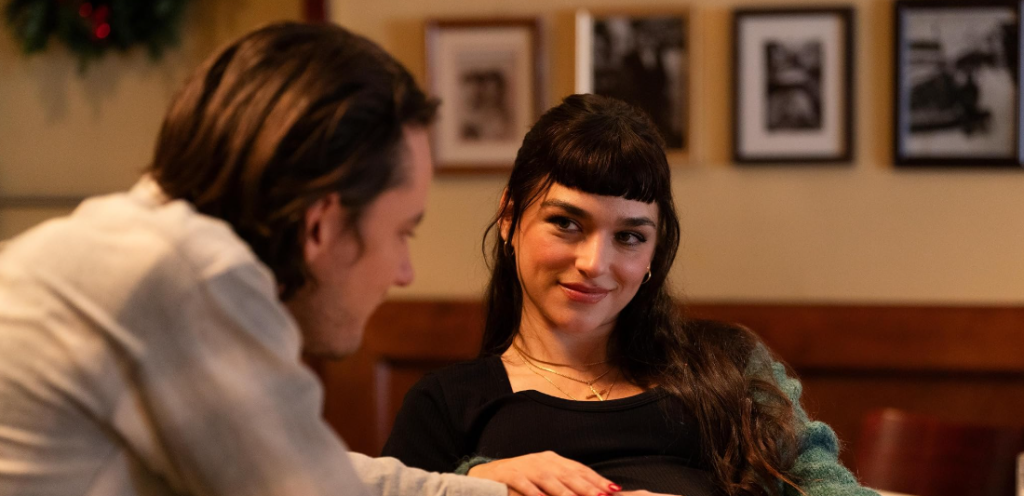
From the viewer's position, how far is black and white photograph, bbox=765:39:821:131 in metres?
3.06

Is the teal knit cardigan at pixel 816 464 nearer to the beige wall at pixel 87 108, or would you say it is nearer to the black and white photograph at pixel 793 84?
the black and white photograph at pixel 793 84

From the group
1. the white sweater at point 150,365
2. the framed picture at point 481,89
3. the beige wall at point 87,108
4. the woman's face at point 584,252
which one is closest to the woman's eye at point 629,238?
the woman's face at point 584,252

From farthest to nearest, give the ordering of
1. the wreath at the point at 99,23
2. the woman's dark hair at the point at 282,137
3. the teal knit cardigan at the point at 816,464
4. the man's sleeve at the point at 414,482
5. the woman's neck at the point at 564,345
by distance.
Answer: the wreath at the point at 99,23, the woman's neck at the point at 564,345, the teal knit cardigan at the point at 816,464, the man's sleeve at the point at 414,482, the woman's dark hair at the point at 282,137

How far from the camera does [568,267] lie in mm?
1715

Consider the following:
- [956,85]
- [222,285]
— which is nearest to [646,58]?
[956,85]

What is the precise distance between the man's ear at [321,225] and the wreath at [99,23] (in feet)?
9.44

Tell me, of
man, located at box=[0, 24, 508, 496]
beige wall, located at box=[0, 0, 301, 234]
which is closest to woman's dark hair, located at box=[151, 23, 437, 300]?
man, located at box=[0, 24, 508, 496]

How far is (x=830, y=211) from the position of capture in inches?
121

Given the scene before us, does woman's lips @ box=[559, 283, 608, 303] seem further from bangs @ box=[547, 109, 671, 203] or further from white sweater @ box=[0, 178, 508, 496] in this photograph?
white sweater @ box=[0, 178, 508, 496]

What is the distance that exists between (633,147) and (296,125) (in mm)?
820

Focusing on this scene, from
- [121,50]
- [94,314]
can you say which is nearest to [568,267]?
[94,314]

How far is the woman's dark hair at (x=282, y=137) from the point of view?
3.35 ft

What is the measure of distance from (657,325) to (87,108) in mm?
2828

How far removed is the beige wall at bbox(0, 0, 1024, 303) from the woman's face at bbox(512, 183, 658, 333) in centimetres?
131
